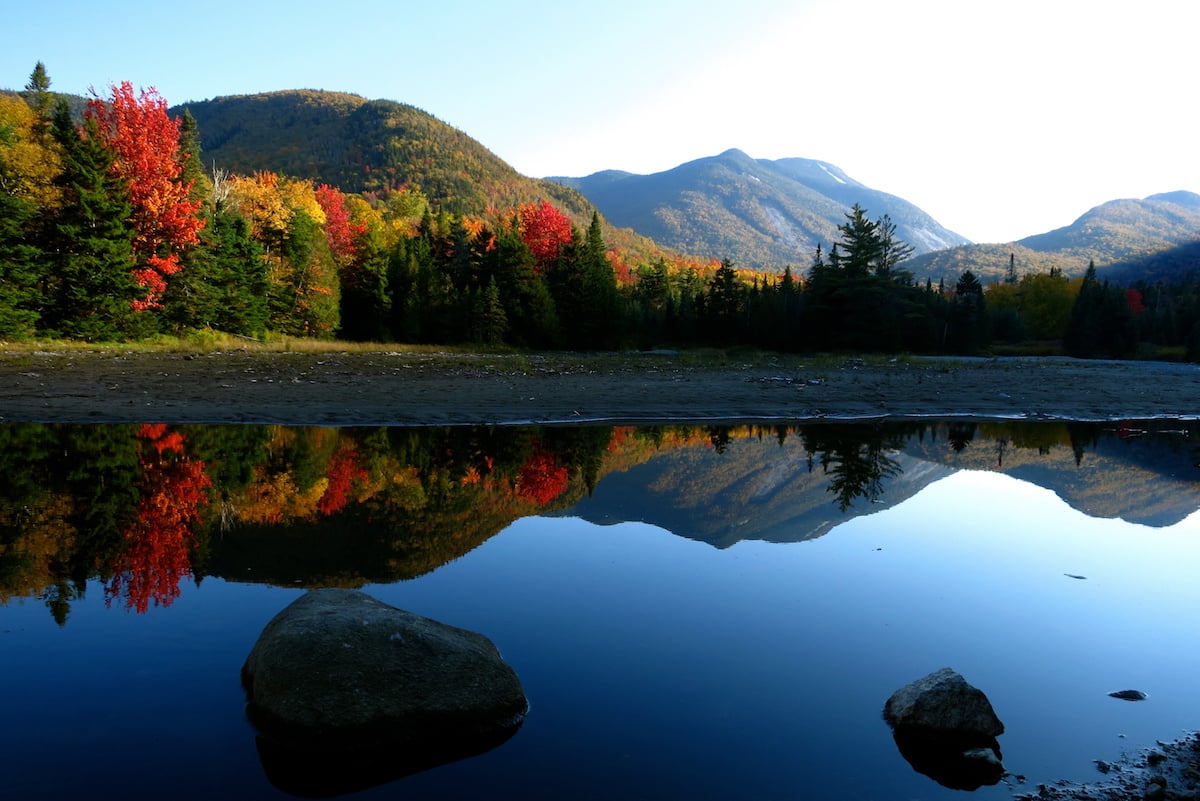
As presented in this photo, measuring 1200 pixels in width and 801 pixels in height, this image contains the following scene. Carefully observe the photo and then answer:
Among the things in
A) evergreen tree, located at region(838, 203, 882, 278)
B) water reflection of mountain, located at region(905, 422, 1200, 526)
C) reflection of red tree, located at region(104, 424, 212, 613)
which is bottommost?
reflection of red tree, located at region(104, 424, 212, 613)

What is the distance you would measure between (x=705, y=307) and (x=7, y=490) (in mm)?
62364

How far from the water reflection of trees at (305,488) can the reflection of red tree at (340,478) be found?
0.03 meters

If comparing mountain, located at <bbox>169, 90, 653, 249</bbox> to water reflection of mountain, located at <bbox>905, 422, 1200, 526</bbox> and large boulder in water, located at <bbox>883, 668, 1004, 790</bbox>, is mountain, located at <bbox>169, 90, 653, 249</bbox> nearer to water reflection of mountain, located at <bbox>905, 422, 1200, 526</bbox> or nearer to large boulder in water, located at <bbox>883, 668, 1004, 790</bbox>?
water reflection of mountain, located at <bbox>905, 422, 1200, 526</bbox>

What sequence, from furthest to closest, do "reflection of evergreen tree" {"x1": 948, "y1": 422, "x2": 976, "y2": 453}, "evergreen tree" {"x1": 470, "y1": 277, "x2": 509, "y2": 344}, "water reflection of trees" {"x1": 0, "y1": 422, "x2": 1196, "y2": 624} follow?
"evergreen tree" {"x1": 470, "y1": 277, "x2": 509, "y2": 344}, "reflection of evergreen tree" {"x1": 948, "y1": 422, "x2": 976, "y2": 453}, "water reflection of trees" {"x1": 0, "y1": 422, "x2": 1196, "y2": 624}

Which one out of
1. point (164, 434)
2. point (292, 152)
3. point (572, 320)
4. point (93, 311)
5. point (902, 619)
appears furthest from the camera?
point (292, 152)

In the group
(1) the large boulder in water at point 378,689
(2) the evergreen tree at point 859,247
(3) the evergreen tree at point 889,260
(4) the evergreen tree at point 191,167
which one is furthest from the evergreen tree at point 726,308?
(1) the large boulder in water at point 378,689

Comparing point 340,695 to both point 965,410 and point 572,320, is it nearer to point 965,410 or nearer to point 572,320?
point 965,410

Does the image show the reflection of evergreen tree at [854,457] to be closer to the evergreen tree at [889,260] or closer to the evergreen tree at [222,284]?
the evergreen tree at [222,284]

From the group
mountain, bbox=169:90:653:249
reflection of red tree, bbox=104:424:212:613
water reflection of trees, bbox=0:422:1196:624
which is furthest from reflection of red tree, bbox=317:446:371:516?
mountain, bbox=169:90:653:249

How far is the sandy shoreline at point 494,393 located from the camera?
18188 mm

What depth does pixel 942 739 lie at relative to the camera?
4512mm

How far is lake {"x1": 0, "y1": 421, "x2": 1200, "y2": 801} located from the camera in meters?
4.27

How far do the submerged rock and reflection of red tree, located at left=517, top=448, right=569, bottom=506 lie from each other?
19.1 feet

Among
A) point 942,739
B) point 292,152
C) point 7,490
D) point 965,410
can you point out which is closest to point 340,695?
point 942,739
